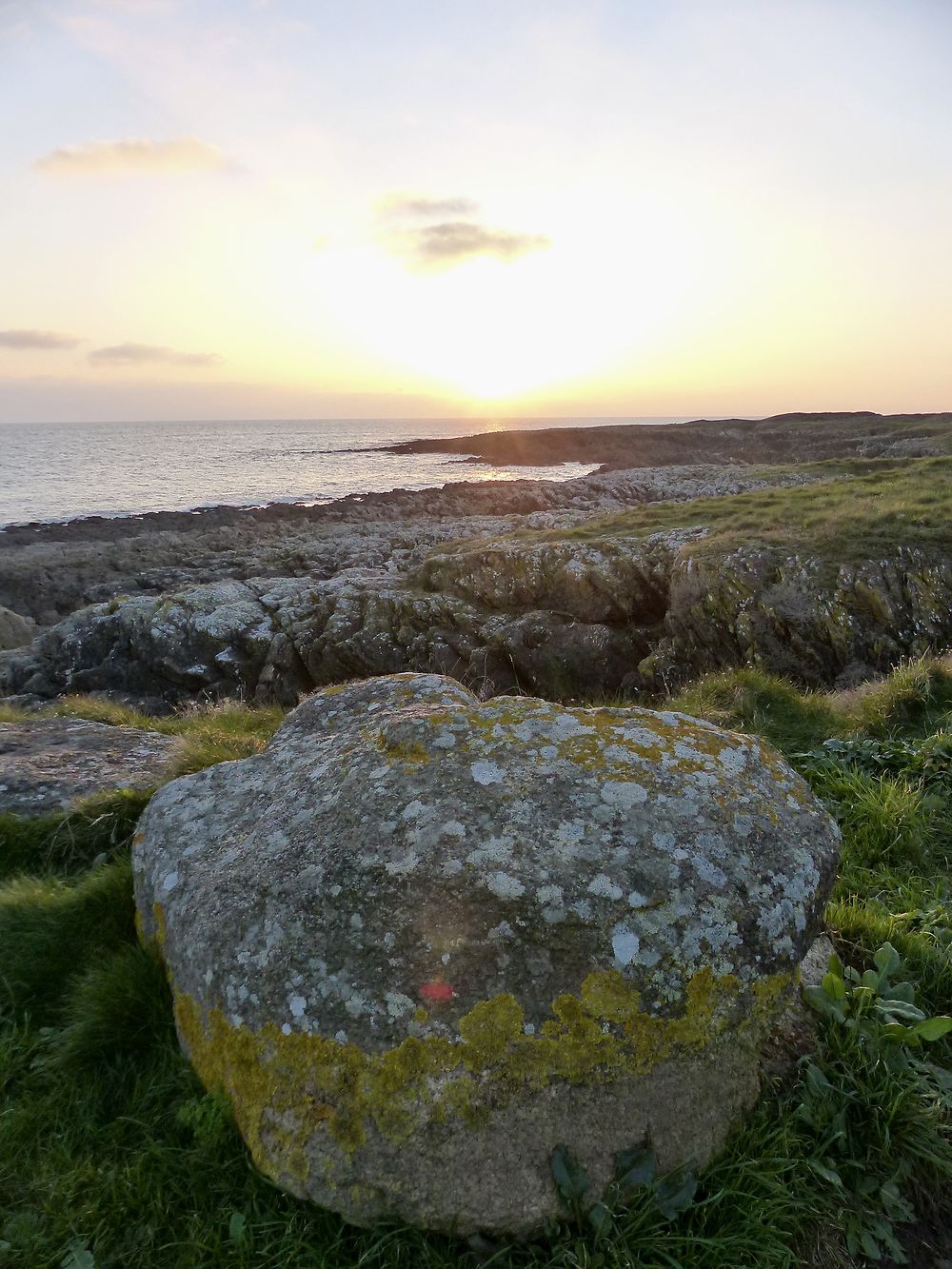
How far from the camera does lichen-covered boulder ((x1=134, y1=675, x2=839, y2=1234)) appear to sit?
246 centimetres

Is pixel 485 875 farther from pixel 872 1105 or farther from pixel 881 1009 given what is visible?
pixel 881 1009

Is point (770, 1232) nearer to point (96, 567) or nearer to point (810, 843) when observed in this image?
point (810, 843)

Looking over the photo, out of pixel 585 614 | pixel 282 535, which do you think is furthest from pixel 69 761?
pixel 282 535

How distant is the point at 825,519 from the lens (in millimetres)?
17516

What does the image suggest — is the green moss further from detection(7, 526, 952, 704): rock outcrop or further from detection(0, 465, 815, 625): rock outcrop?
detection(0, 465, 815, 625): rock outcrop

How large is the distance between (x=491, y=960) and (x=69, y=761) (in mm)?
4713

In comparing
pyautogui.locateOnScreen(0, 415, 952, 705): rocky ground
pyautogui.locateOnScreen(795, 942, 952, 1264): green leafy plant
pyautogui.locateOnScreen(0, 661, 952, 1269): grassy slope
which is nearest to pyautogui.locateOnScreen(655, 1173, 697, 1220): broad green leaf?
pyautogui.locateOnScreen(0, 661, 952, 1269): grassy slope

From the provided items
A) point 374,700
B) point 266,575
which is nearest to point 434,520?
point 266,575

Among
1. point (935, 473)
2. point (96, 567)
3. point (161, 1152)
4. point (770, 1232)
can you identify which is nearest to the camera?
point (770, 1232)

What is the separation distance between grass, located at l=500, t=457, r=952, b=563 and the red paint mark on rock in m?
15.1

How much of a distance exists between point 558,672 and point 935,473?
18287 mm

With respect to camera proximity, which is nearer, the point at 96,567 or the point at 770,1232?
the point at 770,1232

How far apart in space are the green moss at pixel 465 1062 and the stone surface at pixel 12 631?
26425 mm

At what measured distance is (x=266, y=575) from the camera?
105 ft
